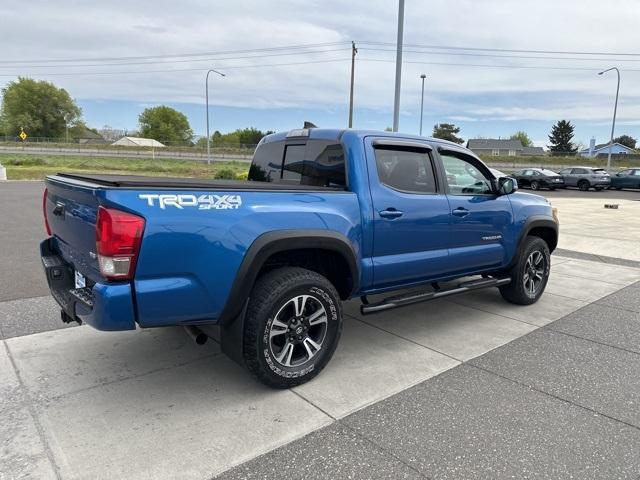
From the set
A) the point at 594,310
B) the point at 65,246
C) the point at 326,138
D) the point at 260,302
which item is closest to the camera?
the point at 260,302

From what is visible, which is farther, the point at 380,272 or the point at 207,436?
the point at 380,272

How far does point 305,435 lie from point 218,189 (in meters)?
1.56

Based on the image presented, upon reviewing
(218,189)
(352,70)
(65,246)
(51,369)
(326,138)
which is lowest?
(51,369)

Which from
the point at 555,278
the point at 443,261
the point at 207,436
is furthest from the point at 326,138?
the point at 555,278

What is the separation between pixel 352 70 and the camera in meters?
33.3

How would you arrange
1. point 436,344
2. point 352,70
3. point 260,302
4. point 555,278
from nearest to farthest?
point 260,302, point 436,344, point 555,278, point 352,70

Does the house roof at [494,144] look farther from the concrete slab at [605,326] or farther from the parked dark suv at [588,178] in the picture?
the concrete slab at [605,326]

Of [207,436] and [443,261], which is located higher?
[443,261]

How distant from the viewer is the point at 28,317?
15.5 ft

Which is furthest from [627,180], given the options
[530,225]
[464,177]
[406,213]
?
[406,213]

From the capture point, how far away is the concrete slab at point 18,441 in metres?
2.45

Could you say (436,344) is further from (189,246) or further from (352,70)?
(352,70)

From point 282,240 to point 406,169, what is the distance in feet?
5.02

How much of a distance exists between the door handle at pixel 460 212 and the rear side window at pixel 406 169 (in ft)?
0.96
